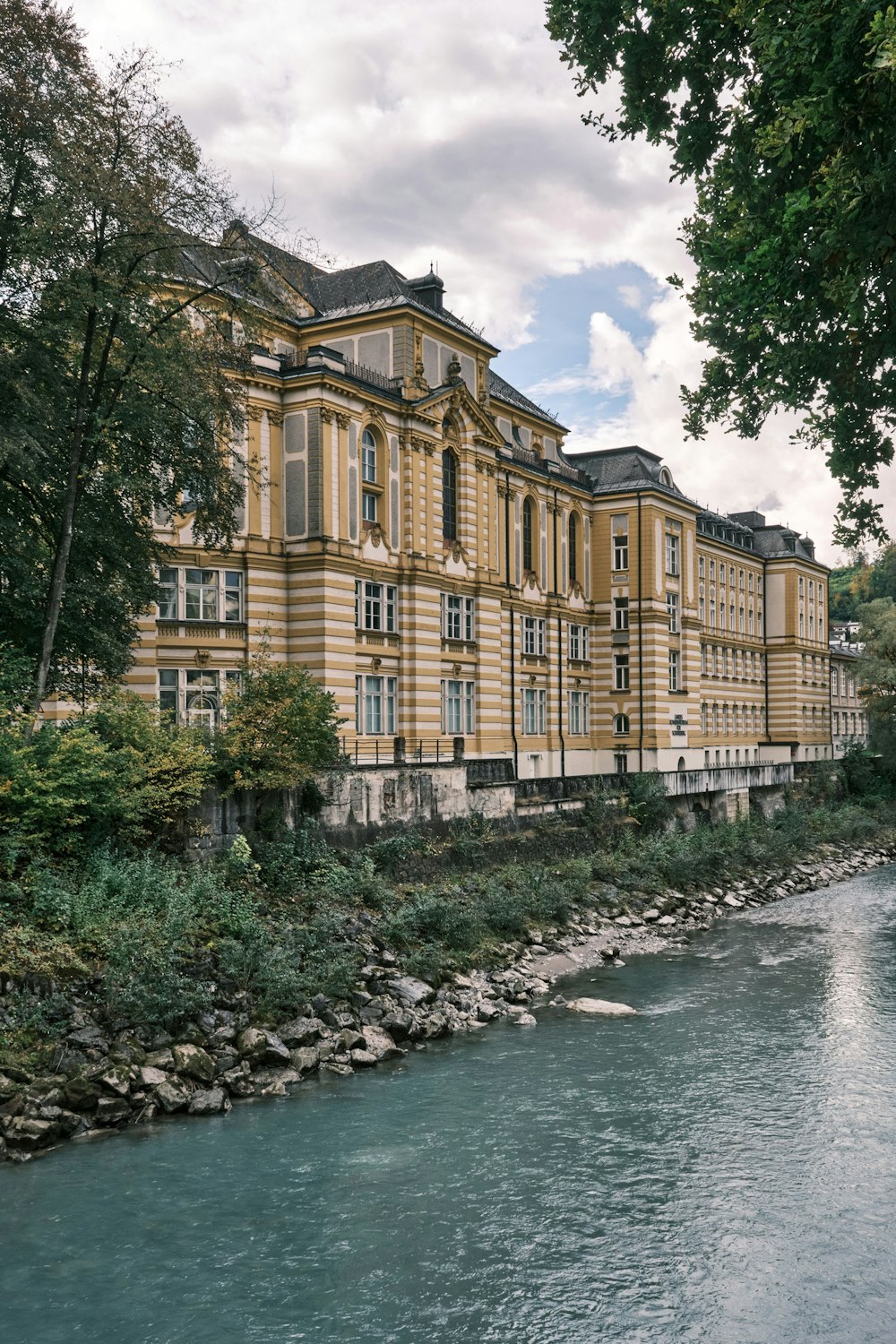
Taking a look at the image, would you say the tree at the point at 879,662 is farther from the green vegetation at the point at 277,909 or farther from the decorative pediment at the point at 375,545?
the decorative pediment at the point at 375,545

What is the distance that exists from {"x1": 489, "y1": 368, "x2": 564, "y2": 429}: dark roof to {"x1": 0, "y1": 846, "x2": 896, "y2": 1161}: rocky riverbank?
30.9 meters

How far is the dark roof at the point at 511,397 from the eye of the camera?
5081 centimetres

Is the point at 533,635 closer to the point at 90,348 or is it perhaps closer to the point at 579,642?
the point at 579,642

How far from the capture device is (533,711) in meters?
49.0

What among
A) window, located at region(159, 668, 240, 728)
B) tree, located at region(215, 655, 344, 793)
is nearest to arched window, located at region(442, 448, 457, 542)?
window, located at region(159, 668, 240, 728)

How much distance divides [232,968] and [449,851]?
37.0 ft

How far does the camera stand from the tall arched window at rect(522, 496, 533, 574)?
4872 centimetres

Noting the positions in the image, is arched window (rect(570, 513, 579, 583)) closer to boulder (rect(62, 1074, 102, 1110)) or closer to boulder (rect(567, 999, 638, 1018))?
boulder (rect(567, 999, 638, 1018))

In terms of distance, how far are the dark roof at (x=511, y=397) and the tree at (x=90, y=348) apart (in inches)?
1093

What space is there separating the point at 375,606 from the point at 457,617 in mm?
5109

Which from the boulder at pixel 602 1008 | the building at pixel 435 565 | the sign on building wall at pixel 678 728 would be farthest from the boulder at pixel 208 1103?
the sign on building wall at pixel 678 728

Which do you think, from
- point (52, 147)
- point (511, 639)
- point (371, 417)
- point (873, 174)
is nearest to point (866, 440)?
point (873, 174)

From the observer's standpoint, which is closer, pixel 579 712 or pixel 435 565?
pixel 435 565

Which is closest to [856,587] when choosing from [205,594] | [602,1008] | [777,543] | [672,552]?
[777,543]
